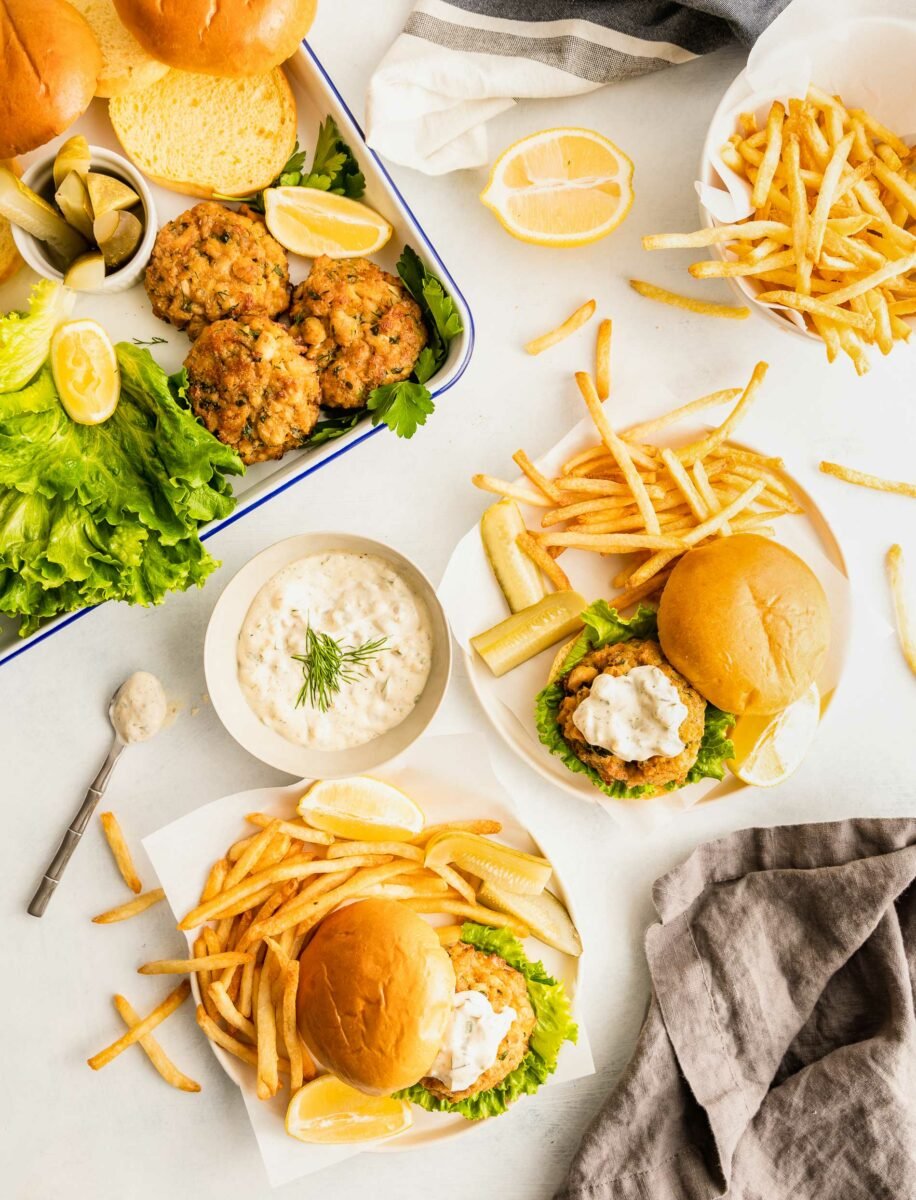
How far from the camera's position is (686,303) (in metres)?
2.84

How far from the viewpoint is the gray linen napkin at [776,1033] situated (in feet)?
9.26

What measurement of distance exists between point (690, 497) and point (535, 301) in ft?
2.43

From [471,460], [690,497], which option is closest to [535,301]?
[471,460]

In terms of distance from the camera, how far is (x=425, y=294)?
2.49 m

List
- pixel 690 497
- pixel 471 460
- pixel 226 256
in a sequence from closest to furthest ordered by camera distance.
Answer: pixel 226 256
pixel 690 497
pixel 471 460

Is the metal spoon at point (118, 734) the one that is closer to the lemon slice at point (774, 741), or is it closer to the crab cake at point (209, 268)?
the crab cake at point (209, 268)

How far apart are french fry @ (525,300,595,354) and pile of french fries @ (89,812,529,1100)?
135cm

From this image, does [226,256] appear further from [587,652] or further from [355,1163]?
[355,1163]

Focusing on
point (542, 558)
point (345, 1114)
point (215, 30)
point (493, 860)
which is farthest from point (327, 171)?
point (345, 1114)

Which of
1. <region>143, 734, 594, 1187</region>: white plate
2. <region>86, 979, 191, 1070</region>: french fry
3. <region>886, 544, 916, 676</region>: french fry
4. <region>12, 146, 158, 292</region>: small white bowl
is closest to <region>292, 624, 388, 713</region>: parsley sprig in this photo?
<region>143, 734, 594, 1187</region>: white plate

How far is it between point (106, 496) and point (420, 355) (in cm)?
86

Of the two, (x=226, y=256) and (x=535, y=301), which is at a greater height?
(x=226, y=256)

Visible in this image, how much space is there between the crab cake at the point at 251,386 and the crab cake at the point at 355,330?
0.07 metres

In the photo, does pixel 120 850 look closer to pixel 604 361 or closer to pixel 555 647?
pixel 555 647
